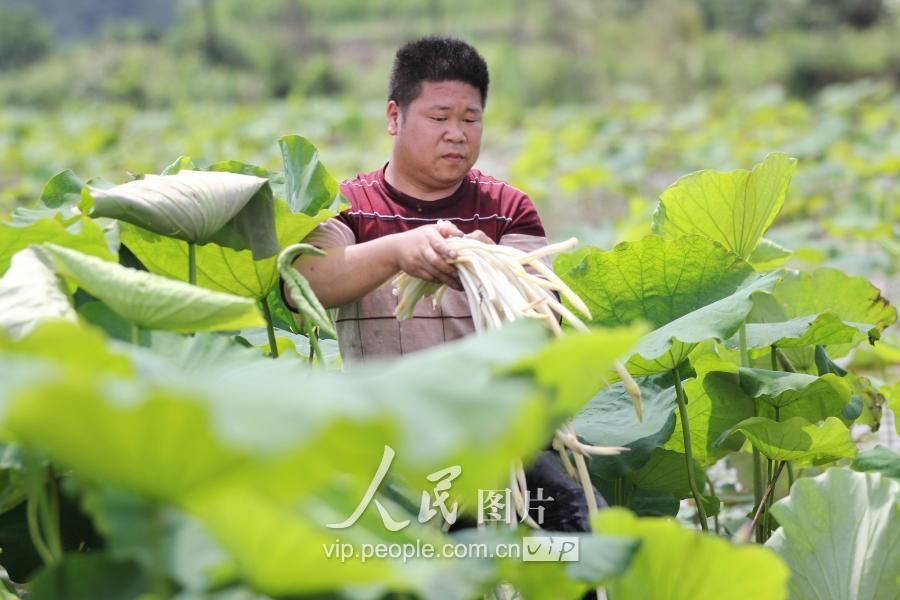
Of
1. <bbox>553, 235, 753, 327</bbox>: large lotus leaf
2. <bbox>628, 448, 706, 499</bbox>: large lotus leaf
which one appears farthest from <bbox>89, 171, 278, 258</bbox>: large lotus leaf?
<bbox>628, 448, 706, 499</bbox>: large lotus leaf

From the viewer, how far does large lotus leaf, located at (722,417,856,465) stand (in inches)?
65.5

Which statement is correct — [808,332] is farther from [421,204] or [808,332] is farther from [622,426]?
[421,204]

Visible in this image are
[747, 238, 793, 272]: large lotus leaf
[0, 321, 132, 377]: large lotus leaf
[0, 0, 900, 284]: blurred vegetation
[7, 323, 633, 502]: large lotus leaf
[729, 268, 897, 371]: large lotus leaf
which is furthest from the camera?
[0, 0, 900, 284]: blurred vegetation

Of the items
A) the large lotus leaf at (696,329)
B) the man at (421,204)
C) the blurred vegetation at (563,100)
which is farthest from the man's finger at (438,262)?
the blurred vegetation at (563,100)

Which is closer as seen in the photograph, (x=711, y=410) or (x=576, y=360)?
(x=576, y=360)

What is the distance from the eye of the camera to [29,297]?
1187 millimetres

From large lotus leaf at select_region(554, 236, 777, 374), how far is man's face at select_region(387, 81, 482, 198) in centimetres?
19

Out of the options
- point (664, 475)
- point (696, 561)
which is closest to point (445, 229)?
point (696, 561)

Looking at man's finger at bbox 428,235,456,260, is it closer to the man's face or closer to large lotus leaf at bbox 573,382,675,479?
the man's face

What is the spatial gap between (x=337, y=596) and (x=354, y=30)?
109 ft

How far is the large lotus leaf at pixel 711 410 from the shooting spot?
1813mm

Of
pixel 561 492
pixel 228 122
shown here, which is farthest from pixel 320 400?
pixel 228 122

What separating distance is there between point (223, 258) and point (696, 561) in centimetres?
73

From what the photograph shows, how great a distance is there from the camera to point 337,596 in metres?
0.91
